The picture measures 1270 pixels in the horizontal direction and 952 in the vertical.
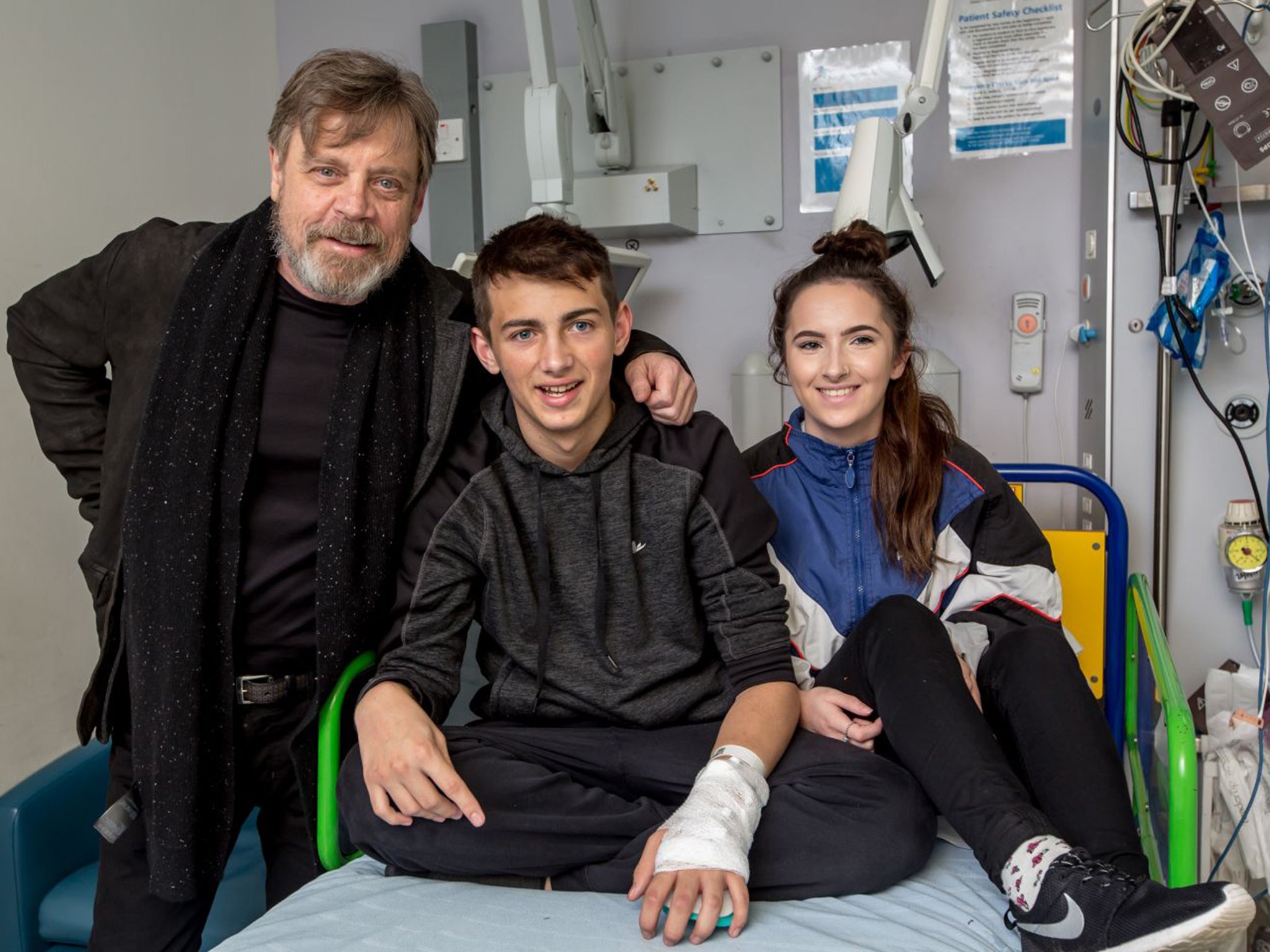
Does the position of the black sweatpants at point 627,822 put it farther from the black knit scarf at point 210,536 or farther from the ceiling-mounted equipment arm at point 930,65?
the ceiling-mounted equipment arm at point 930,65

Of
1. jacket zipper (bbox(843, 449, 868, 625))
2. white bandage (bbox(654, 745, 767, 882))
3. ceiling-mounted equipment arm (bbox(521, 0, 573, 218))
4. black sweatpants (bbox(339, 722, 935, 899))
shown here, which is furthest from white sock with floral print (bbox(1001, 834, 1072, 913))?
ceiling-mounted equipment arm (bbox(521, 0, 573, 218))

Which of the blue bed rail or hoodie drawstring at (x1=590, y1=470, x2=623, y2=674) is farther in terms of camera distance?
the blue bed rail

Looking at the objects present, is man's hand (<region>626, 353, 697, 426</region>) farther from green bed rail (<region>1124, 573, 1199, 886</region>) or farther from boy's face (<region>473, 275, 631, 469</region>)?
green bed rail (<region>1124, 573, 1199, 886</region>)

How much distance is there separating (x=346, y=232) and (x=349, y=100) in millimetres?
173

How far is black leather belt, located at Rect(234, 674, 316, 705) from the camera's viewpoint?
1625 millimetres

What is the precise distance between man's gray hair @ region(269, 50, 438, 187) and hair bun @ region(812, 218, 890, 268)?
2.16ft

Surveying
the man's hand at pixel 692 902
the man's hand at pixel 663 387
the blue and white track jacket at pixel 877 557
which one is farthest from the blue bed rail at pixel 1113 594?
the man's hand at pixel 692 902

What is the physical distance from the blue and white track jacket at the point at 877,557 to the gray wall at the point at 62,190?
1.42 meters

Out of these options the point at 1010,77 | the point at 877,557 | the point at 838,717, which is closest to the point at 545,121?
the point at 1010,77

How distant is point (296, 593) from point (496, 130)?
171 centimetres

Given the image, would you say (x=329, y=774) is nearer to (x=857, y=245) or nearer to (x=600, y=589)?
(x=600, y=589)

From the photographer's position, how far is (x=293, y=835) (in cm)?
175

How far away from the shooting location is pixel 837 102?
8.98 feet

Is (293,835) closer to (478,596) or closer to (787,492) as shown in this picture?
(478,596)
